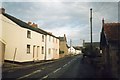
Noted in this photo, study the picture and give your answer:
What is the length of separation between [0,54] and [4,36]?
347 cm

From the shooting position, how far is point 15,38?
33781 mm

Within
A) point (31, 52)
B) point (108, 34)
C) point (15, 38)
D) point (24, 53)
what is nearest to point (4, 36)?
point (15, 38)

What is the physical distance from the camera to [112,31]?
31.9m

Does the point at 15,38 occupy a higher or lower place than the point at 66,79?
higher

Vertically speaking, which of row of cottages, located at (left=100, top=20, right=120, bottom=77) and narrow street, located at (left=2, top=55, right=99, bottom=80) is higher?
row of cottages, located at (left=100, top=20, right=120, bottom=77)

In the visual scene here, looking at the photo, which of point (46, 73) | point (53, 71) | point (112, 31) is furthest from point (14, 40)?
point (46, 73)

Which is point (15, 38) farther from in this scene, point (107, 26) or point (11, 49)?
point (107, 26)

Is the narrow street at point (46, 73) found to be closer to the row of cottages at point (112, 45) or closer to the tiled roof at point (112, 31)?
the row of cottages at point (112, 45)

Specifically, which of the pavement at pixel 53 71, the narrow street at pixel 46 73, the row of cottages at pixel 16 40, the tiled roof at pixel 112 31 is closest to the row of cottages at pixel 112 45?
Result: the tiled roof at pixel 112 31

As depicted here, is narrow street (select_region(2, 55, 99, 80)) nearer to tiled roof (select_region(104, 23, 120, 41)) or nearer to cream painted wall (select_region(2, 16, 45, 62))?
tiled roof (select_region(104, 23, 120, 41))

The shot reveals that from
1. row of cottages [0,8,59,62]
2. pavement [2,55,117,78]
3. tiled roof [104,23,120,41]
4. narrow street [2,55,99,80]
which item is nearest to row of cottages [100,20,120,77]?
tiled roof [104,23,120,41]

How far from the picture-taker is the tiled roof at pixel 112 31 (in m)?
29.1

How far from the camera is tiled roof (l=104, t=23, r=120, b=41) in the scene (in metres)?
29.1

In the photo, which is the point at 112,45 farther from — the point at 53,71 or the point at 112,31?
the point at 53,71
